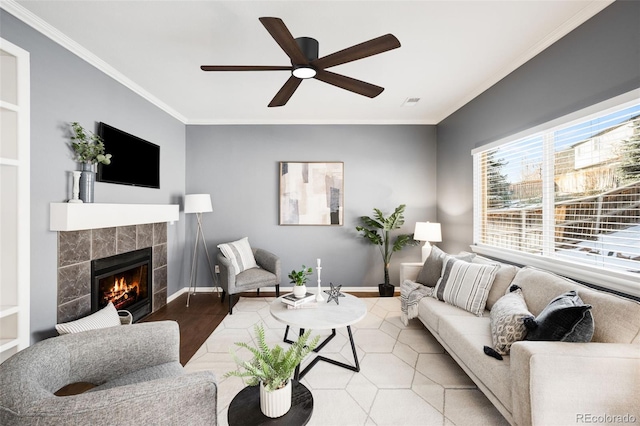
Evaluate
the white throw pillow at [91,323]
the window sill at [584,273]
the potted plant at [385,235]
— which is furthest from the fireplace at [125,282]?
the window sill at [584,273]

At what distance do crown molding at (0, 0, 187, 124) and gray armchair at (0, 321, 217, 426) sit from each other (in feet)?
7.25

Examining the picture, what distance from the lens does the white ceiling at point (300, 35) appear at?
185 centimetres

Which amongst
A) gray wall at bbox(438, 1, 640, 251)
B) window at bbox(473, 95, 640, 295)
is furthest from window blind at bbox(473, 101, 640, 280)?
gray wall at bbox(438, 1, 640, 251)

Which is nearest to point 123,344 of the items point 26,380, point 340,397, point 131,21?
point 26,380

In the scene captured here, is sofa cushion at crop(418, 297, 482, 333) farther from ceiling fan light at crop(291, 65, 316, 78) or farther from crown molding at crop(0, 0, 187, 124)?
crown molding at crop(0, 0, 187, 124)

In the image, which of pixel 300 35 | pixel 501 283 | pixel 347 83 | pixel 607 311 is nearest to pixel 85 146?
pixel 300 35

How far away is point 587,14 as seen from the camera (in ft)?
6.12

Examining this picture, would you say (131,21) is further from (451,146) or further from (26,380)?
(451,146)

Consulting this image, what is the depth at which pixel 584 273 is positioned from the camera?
193 cm

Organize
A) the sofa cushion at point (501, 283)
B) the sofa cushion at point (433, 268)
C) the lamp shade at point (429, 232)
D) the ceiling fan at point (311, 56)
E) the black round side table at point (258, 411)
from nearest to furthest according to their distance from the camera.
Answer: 1. the black round side table at point (258, 411)
2. the ceiling fan at point (311, 56)
3. the sofa cushion at point (501, 283)
4. the sofa cushion at point (433, 268)
5. the lamp shade at point (429, 232)

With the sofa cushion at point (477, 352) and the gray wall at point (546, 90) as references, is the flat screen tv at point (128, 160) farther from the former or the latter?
the gray wall at point (546, 90)

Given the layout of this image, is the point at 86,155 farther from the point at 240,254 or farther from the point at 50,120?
the point at 240,254

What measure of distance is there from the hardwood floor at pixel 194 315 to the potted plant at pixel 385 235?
0.33 meters

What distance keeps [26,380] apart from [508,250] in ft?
11.4
